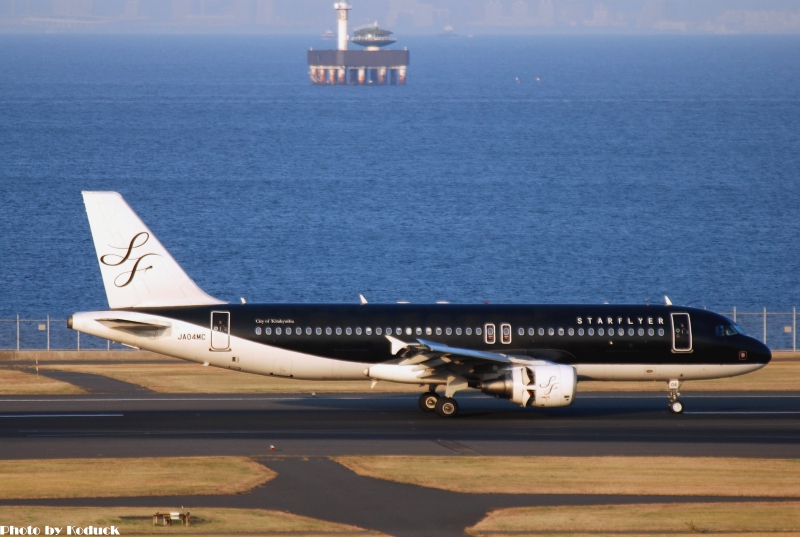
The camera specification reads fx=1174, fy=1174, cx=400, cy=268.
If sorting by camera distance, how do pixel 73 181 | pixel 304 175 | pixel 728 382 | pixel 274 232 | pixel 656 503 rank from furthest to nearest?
pixel 304 175 → pixel 73 181 → pixel 274 232 → pixel 728 382 → pixel 656 503

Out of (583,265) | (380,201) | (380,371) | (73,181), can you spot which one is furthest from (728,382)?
(73,181)

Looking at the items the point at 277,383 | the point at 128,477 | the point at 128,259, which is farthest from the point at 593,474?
the point at 277,383

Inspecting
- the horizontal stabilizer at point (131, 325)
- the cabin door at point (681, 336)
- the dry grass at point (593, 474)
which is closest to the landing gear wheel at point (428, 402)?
the dry grass at point (593, 474)

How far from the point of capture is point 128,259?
3991 cm

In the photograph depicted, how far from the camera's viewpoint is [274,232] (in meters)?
113

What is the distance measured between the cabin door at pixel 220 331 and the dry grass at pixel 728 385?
49.5 feet

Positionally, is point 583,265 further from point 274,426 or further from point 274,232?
point 274,426

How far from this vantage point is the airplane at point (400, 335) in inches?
1519

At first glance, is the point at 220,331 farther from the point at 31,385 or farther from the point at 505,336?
the point at 31,385

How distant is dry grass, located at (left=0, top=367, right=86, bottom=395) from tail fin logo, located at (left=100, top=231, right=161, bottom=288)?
7.13 meters

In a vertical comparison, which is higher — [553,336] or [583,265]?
[553,336]

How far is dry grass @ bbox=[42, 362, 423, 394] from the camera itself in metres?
45.8

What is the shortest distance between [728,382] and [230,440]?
23.4 m

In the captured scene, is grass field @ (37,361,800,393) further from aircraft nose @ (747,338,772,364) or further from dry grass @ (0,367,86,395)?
aircraft nose @ (747,338,772,364)
